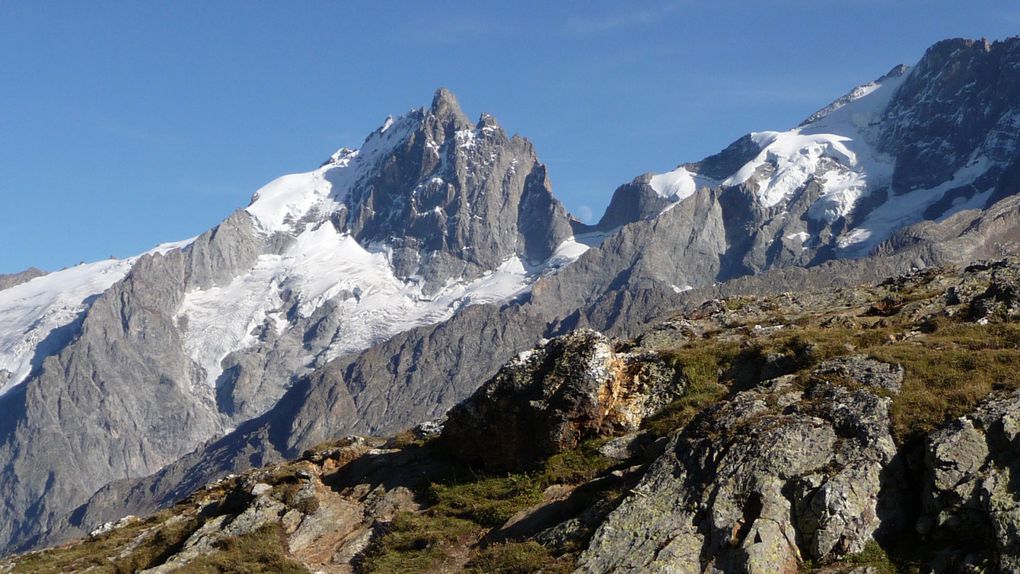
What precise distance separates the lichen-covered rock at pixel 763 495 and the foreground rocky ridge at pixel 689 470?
0.05 metres

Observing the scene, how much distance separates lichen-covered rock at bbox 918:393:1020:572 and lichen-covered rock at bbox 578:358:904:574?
97 centimetres

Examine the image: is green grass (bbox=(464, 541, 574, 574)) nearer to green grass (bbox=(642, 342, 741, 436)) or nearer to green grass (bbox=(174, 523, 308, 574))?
green grass (bbox=(174, 523, 308, 574))

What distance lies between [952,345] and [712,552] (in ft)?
36.7

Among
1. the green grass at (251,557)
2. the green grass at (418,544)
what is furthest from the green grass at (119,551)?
the green grass at (418,544)

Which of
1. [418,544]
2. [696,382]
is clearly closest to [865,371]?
[696,382]

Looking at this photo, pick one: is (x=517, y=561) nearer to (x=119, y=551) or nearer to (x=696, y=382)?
(x=696, y=382)

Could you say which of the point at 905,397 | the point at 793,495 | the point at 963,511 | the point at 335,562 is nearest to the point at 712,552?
the point at 793,495

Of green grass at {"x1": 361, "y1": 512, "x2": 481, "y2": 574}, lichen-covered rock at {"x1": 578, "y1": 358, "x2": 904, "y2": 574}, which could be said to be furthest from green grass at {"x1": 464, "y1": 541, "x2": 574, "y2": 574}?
green grass at {"x1": 361, "y1": 512, "x2": 481, "y2": 574}

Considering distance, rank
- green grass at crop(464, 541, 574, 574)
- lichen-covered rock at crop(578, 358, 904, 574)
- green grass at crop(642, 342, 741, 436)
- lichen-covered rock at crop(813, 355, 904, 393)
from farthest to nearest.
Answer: green grass at crop(642, 342, 741, 436)
lichen-covered rock at crop(813, 355, 904, 393)
green grass at crop(464, 541, 574, 574)
lichen-covered rock at crop(578, 358, 904, 574)

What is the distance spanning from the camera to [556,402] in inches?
1152

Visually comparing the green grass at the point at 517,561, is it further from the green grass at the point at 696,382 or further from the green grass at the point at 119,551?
the green grass at the point at 119,551

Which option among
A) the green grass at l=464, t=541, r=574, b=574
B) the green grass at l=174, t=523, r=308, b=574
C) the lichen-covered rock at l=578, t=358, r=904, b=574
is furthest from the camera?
the green grass at l=174, t=523, r=308, b=574

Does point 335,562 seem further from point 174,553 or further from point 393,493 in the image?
point 174,553

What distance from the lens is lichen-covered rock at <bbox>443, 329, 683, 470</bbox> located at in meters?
29.0
